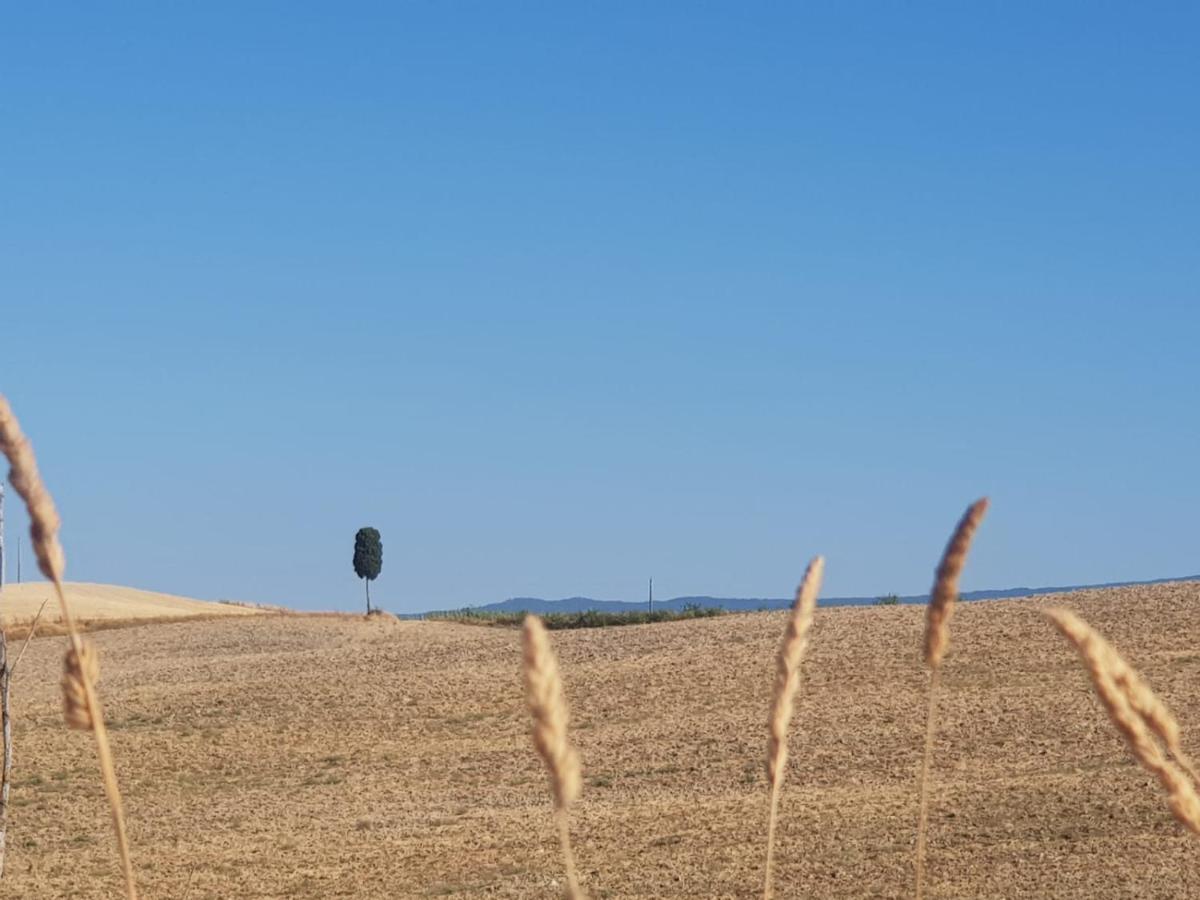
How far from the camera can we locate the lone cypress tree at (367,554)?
59688 mm

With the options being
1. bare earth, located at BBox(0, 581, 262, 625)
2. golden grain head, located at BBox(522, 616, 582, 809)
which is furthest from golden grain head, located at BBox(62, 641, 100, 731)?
bare earth, located at BBox(0, 581, 262, 625)

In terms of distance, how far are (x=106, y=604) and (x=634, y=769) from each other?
115ft

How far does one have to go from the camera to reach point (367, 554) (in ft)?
196

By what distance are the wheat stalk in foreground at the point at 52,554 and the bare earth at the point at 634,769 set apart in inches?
454

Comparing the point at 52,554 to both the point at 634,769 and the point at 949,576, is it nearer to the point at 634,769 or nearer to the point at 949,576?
the point at 949,576

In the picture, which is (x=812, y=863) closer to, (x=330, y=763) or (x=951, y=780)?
(x=951, y=780)

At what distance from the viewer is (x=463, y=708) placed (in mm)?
22156

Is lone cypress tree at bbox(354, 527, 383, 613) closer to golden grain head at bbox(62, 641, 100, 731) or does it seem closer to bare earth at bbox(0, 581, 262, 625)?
bare earth at bbox(0, 581, 262, 625)

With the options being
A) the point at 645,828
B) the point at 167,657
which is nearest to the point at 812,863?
the point at 645,828

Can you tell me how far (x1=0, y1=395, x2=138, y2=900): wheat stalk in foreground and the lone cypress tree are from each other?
5877cm

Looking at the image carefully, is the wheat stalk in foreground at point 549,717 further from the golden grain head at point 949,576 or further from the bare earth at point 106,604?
the bare earth at point 106,604

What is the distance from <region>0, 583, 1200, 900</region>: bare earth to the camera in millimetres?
13445

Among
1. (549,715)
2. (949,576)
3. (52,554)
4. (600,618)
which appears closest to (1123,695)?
(949,576)

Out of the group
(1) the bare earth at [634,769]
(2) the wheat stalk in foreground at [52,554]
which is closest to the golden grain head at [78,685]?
(2) the wheat stalk in foreground at [52,554]
